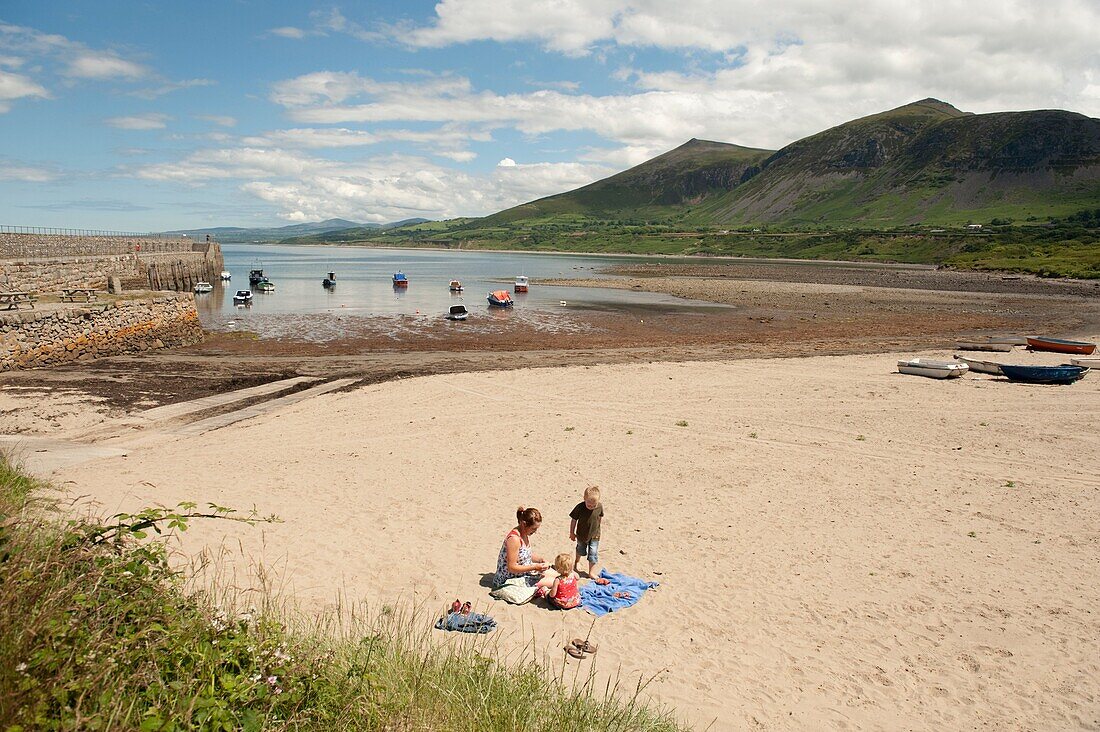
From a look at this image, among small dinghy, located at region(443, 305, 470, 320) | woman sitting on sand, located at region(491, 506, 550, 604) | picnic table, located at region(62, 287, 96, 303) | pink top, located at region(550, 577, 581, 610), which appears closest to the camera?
pink top, located at region(550, 577, 581, 610)

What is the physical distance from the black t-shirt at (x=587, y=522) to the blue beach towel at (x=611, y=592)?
21.2 inches

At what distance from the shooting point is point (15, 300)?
91.8 feet

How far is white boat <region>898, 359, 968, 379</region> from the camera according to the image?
78.5 feet

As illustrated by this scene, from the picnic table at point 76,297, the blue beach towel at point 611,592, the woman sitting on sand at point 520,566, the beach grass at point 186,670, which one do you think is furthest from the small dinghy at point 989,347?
the picnic table at point 76,297

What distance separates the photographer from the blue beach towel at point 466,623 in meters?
7.98

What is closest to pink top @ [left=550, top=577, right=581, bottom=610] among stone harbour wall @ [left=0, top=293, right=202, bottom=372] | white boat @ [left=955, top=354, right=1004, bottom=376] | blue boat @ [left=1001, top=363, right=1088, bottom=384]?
blue boat @ [left=1001, top=363, right=1088, bottom=384]

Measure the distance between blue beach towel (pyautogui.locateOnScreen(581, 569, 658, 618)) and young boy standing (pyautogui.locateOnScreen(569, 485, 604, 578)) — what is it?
0.29m

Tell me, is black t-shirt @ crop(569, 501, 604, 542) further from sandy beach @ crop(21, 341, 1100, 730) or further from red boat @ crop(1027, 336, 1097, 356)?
red boat @ crop(1027, 336, 1097, 356)

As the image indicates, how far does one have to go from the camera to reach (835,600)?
9336 mm

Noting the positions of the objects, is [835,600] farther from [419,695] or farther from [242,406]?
[242,406]

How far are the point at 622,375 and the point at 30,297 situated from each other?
85.0 feet

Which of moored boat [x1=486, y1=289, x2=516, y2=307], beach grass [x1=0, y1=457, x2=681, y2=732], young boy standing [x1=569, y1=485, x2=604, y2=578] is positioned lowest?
young boy standing [x1=569, y1=485, x2=604, y2=578]

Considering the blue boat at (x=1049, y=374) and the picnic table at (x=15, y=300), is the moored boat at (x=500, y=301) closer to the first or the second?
the picnic table at (x=15, y=300)

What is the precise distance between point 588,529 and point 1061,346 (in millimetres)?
30613
